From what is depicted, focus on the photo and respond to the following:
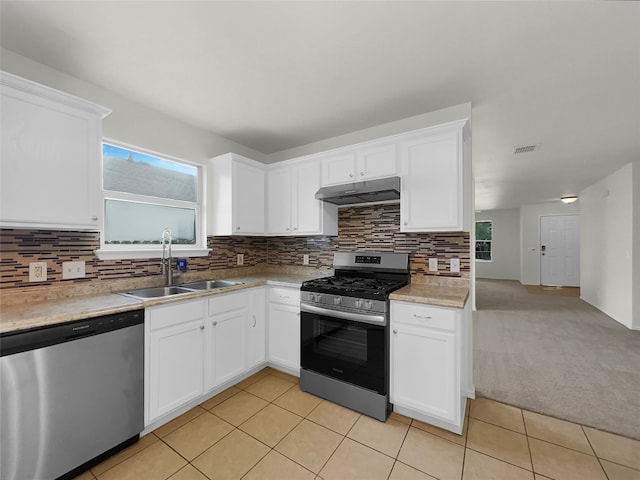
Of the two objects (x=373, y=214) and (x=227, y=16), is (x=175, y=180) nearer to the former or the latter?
(x=227, y=16)

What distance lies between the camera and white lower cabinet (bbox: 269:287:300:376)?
2.68 meters

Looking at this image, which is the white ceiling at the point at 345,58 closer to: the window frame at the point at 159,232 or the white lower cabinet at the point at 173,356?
the window frame at the point at 159,232

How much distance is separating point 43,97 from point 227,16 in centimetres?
124

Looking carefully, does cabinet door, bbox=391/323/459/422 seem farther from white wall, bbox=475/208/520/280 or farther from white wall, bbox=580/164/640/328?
white wall, bbox=475/208/520/280

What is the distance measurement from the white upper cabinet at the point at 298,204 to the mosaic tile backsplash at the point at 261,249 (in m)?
0.30

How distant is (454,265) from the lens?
2.46 metres

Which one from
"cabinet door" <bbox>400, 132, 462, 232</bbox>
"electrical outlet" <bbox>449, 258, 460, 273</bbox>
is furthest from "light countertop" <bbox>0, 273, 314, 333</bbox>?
"electrical outlet" <bbox>449, 258, 460, 273</bbox>

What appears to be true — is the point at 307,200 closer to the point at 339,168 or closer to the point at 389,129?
the point at 339,168

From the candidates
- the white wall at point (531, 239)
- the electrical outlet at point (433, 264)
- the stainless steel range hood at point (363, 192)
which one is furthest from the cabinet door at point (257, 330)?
the white wall at point (531, 239)

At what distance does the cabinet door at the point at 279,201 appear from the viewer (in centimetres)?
315

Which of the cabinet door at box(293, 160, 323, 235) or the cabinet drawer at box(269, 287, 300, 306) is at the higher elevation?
the cabinet door at box(293, 160, 323, 235)

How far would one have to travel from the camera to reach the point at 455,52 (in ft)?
5.92

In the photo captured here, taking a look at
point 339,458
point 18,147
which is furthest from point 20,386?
point 339,458

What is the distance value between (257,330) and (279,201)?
1435mm
